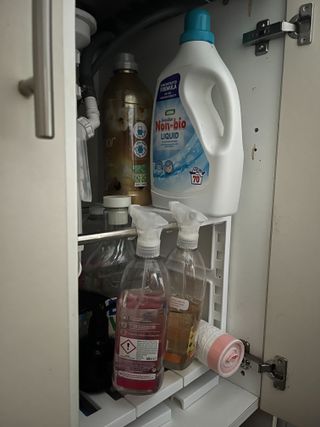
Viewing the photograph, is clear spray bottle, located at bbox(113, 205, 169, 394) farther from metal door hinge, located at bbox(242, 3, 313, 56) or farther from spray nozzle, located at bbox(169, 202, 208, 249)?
metal door hinge, located at bbox(242, 3, 313, 56)

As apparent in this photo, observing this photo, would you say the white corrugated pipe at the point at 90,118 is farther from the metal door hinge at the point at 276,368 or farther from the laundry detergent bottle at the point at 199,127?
the metal door hinge at the point at 276,368

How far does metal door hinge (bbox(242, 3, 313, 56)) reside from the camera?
26.4 inches

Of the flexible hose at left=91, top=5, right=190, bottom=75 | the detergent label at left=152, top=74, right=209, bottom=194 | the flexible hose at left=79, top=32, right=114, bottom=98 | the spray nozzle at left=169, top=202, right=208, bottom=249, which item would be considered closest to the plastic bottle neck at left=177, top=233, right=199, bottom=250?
the spray nozzle at left=169, top=202, right=208, bottom=249

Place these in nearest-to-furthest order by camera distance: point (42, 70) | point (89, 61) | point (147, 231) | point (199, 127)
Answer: point (42, 70)
point (147, 231)
point (199, 127)
point (89, 61)

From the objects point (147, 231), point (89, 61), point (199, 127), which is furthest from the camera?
point (89, 61)

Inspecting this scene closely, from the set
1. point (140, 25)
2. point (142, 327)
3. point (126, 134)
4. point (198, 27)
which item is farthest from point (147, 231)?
point (140, 25)

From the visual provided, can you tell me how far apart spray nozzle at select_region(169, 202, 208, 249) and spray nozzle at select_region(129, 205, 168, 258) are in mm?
70

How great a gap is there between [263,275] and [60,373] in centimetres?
53

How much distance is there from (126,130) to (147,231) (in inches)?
12.3

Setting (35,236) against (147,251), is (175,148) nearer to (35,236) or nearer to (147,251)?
(147,251)

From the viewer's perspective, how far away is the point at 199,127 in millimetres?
700

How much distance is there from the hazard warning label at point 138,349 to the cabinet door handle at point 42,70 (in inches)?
17.1

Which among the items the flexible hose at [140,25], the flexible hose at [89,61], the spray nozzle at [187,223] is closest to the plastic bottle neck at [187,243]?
the spray nozzle at [187,223]

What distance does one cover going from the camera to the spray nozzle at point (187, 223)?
0.65 m
